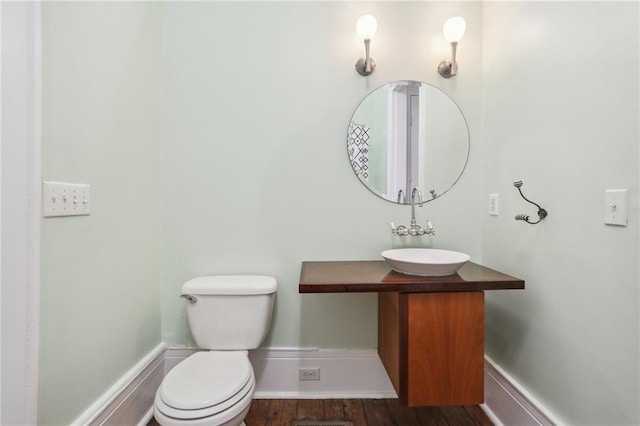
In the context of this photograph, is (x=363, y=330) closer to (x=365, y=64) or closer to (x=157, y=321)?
(x=157, y=321)

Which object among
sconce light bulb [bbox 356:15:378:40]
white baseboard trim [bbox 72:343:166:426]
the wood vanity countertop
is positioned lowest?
white baseboard trim [bbox 72:343:166:426]

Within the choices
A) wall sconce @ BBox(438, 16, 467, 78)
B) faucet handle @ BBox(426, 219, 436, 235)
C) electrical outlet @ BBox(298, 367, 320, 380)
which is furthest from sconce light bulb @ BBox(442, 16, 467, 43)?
electrical outlet @ BBox(298, 367, 320, 380)

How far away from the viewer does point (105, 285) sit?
1.22 metres

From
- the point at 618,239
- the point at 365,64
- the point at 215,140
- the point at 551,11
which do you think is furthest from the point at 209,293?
the point at 551,11

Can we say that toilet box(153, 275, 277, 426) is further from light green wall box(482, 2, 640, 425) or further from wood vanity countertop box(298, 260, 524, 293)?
light green wall box(482, 2, 640, 425)

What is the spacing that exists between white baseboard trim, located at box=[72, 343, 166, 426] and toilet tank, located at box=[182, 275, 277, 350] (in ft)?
1.01

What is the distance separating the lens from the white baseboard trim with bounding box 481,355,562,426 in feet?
3.95

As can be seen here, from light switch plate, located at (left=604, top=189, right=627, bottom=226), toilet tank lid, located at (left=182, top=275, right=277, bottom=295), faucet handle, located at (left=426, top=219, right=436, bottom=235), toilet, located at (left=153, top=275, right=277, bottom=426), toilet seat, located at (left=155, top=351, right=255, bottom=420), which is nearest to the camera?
light switch plate, located at (left=604, top=189, right=627, bottom=226)

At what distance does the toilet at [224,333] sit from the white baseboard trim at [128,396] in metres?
0.26

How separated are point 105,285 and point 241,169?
0.83 m

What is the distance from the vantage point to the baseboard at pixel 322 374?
1.64 metres

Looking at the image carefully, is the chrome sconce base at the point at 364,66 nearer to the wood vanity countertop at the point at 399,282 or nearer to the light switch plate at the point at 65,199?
the wood vanity countertop at the point at 399,282

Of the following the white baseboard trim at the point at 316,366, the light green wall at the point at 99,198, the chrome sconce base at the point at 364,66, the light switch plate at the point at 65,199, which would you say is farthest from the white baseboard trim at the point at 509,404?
the light switch plate at the point at 65,199

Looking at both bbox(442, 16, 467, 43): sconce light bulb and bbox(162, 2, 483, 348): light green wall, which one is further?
bbox(162, 2, 483, 348): light green wall
